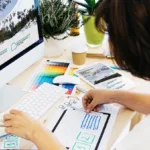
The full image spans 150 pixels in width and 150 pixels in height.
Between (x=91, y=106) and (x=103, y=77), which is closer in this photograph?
(x=91, y=106)

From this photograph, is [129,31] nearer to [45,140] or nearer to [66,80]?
[45,140]

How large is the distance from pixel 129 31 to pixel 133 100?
0.37 m

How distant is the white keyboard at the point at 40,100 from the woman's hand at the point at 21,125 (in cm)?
9

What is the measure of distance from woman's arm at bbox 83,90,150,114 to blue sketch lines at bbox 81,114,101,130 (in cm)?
4

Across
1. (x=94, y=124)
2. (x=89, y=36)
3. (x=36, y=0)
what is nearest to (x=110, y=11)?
(x=94, y=124)

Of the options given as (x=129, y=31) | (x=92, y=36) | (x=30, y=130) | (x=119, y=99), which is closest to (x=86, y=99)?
(x=119, y=99)

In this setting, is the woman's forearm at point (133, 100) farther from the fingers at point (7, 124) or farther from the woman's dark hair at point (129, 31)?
the fingers at point (7, 124)

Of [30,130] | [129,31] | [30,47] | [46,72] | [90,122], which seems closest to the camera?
[129,31]

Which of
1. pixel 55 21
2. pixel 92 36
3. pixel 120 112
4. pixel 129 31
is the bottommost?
pixel 120 112

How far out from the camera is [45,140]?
Answer: 87cm

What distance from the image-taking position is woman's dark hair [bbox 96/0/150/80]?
0.74 metres

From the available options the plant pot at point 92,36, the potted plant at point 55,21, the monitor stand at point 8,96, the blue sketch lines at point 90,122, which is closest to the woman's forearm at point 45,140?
the blue sketch lines at point 90,122

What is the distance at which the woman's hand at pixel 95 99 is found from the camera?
108 centimetres

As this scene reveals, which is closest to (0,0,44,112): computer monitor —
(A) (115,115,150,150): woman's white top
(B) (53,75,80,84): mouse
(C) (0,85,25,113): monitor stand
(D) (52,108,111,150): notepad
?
(C) (0,85,25,113): monitor stand
